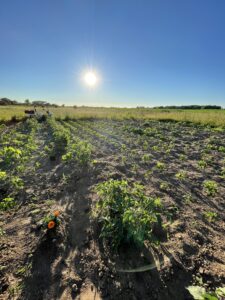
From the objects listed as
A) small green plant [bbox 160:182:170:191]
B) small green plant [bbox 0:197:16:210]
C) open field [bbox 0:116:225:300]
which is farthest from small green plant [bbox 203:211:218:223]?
Answer: small green plant [bbox 0:197:16:210]

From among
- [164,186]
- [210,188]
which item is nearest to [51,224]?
[164,186]

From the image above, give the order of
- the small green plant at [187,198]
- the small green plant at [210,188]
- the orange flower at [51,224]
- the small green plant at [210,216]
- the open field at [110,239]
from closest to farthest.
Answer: the open field at [110,239]
the orange flower at [51,224]
the small green plant at [210,216]
the small green plant at [187,198]
the small green plant at [210,188]

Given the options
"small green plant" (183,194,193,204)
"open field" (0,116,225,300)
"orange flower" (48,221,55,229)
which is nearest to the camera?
"open field" (0,116,225,300)

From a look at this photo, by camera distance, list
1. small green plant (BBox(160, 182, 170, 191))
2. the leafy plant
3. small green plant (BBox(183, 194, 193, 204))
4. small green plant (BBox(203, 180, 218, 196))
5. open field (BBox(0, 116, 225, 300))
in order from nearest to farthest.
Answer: open field (BBox(0, 116, 225, 300)) < the leafy plant < small green plant (BBox(183, 194, 193, 204)) < small green plant (BBox(203, 180, 218, 196)) < small green plant (BBox(160, 182, 170, 191))

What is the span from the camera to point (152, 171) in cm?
518

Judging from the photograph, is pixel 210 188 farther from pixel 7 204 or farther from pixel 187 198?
pixel 7 204

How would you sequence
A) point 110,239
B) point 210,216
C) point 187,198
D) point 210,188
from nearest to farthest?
point 110,239 → point 210,216 → point 187,198 → point 210,188

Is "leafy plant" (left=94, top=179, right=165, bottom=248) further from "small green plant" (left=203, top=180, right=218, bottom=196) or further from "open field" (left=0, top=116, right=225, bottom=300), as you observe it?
"small green plant" (left=203, top=180, right=218, bottom=196)

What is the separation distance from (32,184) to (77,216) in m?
1.77

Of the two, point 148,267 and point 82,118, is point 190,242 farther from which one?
point 82,118

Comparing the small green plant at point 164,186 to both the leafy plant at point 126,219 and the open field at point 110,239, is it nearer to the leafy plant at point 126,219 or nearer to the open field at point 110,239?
the open field at point 110,239

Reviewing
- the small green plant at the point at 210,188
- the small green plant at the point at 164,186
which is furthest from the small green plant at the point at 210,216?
the small green plant at the point at 164,186

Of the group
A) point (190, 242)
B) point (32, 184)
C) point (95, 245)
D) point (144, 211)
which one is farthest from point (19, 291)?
point (32, 184)

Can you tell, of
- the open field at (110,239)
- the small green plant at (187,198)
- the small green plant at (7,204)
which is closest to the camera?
the open field at (110,239)
